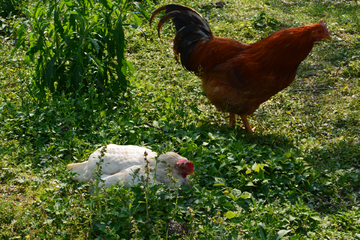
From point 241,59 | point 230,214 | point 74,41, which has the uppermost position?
point 74,41

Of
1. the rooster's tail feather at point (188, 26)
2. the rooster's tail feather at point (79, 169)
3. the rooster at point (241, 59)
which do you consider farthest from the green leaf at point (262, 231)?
the rooster's tail feather at point (188, 26)

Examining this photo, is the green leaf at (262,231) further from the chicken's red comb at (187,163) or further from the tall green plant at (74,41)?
the tall green plant at (74,41)

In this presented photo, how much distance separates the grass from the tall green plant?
0.32 metres

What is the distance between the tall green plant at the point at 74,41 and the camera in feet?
14.4

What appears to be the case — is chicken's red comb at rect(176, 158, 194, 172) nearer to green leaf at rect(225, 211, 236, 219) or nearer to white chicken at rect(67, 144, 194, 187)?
white chicken at rect(67, 144, 194, 187)

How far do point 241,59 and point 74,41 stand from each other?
2.32m

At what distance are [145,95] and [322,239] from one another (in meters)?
3.40

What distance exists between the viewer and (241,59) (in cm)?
476

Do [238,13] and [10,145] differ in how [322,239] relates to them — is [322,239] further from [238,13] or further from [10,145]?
[238,13]

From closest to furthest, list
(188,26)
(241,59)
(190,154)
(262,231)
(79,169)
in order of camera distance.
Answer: (262,231) → (79,169) → (190,154) → (241,59) → (188,26)

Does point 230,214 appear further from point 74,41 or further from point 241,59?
point 74,41

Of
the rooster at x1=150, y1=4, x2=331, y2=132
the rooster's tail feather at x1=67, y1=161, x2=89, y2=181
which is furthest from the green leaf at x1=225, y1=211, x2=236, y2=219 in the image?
the rooster at x1=150, y1=4, x2=331, y2=132

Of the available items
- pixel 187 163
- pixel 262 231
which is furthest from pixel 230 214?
pixel 187 163

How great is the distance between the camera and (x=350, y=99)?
5.72 meters
